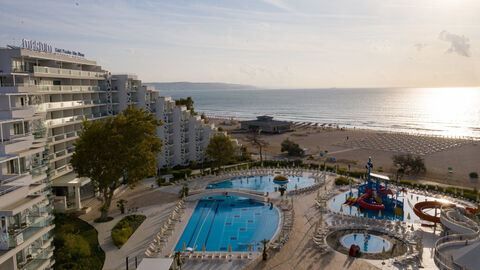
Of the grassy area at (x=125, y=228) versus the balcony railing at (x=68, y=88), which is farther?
the balcony railing at (x=68, y=88)

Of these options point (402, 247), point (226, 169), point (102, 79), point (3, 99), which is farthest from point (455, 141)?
point (3, 99)

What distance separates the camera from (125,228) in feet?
105

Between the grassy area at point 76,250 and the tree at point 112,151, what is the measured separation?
466 centimetres

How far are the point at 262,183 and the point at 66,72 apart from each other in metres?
29.1

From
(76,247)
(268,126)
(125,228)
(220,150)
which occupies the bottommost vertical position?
(125,228)

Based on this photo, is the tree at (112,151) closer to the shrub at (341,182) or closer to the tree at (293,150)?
the shrub at (341,182)

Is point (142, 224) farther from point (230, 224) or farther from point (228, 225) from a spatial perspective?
point (230, 224)

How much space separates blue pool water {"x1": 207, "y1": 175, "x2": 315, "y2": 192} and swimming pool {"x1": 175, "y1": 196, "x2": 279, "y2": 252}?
15.6ft

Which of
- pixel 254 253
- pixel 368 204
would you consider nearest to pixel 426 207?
pixel 368 204

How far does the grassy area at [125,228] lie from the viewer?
29850 mm

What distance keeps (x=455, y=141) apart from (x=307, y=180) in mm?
60420

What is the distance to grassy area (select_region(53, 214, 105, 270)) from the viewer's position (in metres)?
25.0

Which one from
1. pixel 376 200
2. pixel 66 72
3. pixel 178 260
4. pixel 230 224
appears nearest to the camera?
pixel 178 260

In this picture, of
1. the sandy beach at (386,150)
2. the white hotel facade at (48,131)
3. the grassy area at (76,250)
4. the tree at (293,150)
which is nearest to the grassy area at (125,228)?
the grassy area at (76,250)
